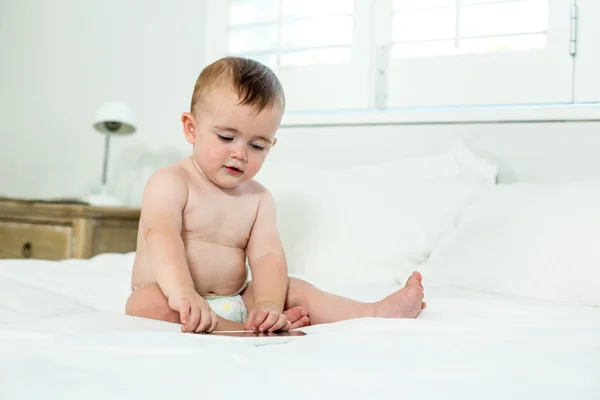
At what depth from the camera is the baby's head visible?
1.08m

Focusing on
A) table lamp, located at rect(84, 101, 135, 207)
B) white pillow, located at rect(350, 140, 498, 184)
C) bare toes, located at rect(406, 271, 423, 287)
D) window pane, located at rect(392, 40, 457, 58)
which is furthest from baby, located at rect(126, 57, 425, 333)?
table lamp, located at rect(84, 101, 135, 207)

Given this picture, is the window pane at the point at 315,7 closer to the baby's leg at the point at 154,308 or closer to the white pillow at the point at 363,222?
the white pillow at the point at 363,222

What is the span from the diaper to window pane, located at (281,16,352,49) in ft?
4.24

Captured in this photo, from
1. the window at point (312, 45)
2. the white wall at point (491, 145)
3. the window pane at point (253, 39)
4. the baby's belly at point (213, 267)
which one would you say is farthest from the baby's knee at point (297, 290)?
the window pane at point (253, 39)

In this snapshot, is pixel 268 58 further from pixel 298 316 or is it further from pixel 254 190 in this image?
pixel 298 316

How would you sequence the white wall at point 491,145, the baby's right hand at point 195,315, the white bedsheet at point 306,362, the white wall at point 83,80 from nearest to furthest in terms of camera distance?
the white bedsheet at point 306,362 < the baby's right hand at point 195,315 < the white wall at point 491,145 < the white wall at point 83,80

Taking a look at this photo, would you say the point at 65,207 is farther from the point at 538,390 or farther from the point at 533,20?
the point at 538,390

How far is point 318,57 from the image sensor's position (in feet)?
7.19

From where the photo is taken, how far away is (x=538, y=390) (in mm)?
523

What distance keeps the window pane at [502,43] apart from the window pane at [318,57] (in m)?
0.40

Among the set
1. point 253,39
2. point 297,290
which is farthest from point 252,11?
point 297,290

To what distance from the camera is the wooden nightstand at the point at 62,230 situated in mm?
2109

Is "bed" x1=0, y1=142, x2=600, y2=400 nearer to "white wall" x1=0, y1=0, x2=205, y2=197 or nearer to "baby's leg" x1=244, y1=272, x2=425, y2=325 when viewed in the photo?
"baby's leg" x1=244, y1=272, x2=425, y2=325


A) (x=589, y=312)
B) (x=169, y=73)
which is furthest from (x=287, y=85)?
(x=589, y=312)
